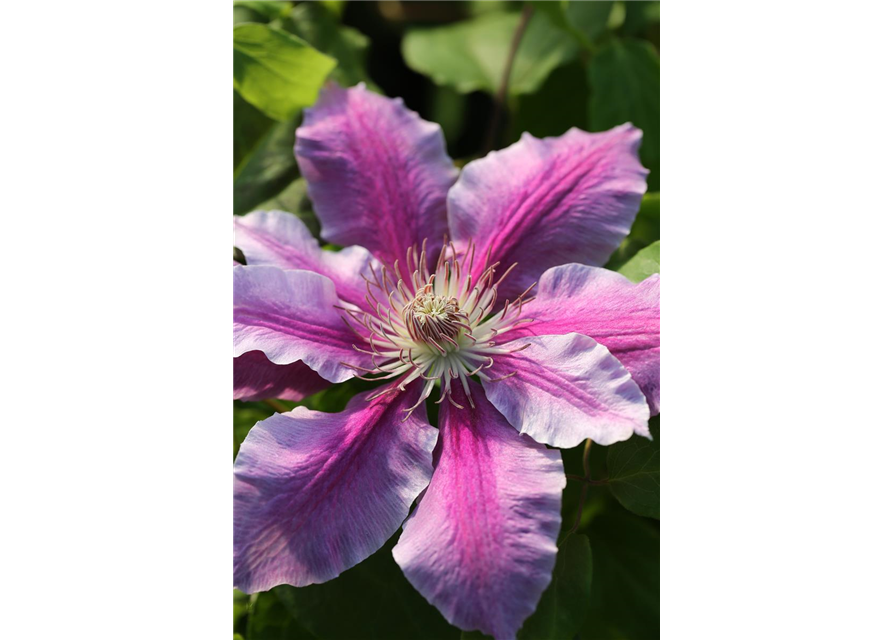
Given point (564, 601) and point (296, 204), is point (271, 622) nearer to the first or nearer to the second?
point (564, 601)

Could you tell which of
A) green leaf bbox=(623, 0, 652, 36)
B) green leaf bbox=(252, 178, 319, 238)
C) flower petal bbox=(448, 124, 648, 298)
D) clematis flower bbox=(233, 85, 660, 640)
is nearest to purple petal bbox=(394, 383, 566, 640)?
clematis flower bbox=(233, 85, 660, 640)

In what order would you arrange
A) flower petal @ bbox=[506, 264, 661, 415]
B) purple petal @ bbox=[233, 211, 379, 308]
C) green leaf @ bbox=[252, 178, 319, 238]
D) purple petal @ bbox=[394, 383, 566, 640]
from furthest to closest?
green leaf @ bbox=[252, 178, 319, 238]
purple petal @ bbox=[233, 211, 379, 308]
flower petal @ bbox=[506, 264, 661, 415]
purple petal @ bbox=[394, 383, 566, 640]

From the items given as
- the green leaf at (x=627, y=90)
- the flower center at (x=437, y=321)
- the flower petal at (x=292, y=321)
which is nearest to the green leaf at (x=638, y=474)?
the flower center at (x=437, y=321)

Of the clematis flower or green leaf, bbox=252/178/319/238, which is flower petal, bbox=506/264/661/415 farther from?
green leaf, bbox=252/178/319/238


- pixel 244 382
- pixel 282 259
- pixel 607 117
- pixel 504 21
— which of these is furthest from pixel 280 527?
pixel 504 21

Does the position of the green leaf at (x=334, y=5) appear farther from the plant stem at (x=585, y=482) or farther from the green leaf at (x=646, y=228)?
the plant stem at (x=585, y=482)

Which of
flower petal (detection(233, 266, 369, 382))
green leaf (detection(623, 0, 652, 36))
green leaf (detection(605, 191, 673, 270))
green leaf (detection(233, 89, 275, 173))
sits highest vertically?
green leaf (detection(623, 0, 652, 36))

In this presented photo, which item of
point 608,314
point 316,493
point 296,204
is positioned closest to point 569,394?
point 608,314
